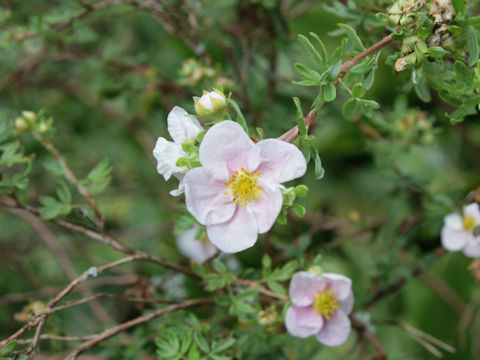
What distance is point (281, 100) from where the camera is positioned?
1771 millimetres

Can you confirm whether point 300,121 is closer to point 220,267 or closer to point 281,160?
point 281,160

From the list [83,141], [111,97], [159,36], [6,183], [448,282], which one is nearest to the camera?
[6,183]

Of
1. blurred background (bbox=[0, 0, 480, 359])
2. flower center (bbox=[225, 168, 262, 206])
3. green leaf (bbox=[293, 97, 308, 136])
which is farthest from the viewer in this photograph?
blurred background (bbox=[0, 0, 480, 359])

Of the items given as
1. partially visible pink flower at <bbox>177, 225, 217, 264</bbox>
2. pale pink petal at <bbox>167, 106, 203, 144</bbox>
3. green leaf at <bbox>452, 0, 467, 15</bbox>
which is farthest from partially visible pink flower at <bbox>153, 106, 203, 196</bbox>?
partially visible pink flower at <bbox>177, 225, 217, 264</bbox>

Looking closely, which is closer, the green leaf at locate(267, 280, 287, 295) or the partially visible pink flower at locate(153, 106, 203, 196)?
the partially visible pink flower at locate(153, 106, 203, 196)

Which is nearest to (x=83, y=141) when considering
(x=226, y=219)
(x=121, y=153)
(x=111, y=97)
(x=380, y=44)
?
(x=121, y=153)

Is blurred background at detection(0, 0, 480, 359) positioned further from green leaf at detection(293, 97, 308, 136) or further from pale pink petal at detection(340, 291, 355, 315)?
green leaf at detection(293, 97, 308, 136)

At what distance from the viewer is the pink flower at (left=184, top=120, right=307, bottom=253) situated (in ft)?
2.55

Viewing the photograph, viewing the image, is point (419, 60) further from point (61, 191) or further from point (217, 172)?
point (61, 191)

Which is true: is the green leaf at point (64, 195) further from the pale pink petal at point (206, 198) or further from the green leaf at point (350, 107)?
the green leaf at point (350, 107)

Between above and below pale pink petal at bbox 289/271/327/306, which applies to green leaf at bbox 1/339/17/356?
above

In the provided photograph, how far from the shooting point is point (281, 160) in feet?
2.58

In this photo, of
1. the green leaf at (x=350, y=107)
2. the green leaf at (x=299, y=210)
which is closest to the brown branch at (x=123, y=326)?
the green leaf at (x=299, y=210)

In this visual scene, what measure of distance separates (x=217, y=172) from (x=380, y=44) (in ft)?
1.13
